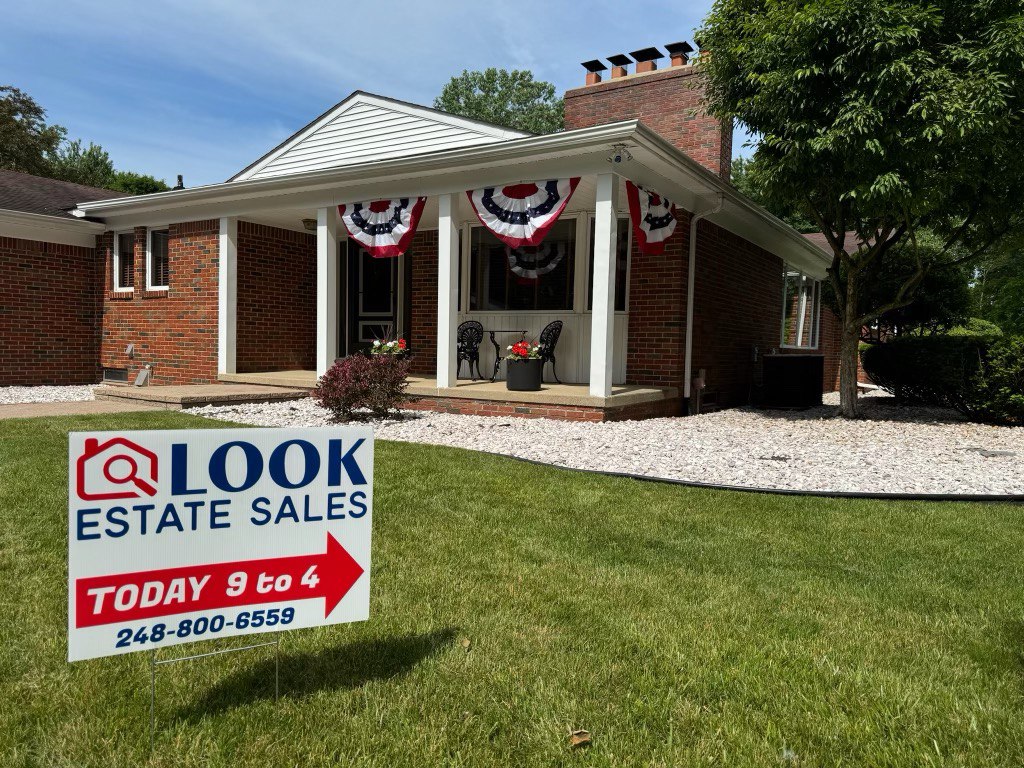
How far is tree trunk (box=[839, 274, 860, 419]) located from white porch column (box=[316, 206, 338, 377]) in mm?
6998

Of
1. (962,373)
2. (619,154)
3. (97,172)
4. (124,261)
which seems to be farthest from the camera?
(97,172)

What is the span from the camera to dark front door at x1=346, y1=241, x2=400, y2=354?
1185 cm

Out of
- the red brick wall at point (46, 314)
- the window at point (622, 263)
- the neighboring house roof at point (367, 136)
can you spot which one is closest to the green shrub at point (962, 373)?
the window at point (622, 263)

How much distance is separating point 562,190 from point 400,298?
4.62m

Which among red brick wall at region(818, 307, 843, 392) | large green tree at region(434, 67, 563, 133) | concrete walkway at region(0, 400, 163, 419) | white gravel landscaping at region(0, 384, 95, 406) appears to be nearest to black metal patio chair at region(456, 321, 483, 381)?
concrete walkway at region(0, 400, 163, 419)

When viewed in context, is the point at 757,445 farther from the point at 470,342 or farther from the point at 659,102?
the point at 659,102

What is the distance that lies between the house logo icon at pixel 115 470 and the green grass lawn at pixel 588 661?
666 mm

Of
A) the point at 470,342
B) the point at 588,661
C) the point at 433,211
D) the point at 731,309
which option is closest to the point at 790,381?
the point at 731,309

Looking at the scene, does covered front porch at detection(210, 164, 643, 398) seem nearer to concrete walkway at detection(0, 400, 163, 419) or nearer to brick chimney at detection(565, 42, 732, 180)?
concrete walkway at detection(0, 400, 163, 419)

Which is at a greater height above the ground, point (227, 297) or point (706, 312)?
point (227, 297)

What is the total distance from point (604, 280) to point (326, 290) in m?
4.10

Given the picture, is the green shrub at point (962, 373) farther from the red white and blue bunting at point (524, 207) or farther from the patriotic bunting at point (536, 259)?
the red white and blue bunting at point (524, 207)

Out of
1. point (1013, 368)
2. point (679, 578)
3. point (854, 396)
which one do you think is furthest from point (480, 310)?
point (679, 578)

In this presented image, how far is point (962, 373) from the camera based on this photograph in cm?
920
